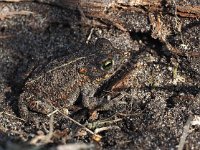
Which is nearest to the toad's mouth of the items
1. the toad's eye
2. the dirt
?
the dirt

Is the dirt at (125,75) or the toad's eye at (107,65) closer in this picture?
the dirt at (125,75)

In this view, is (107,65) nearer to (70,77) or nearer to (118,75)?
(118,75)

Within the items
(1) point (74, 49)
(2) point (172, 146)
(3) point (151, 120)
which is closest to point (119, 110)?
(3) point (151, 120)

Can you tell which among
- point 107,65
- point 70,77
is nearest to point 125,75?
point 107,65

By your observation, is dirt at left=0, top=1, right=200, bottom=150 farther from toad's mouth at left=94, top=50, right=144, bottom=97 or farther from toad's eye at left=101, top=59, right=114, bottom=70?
toad's eye at left=101, top=59, right=114, bottom=70

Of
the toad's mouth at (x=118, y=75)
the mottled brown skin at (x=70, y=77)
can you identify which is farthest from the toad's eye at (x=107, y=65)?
the toad's mouth at (x=118, y=75)

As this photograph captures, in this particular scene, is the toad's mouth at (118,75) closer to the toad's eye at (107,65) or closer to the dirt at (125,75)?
the dirt at (125,75)

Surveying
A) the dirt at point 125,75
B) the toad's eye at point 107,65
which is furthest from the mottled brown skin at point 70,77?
the dirt at point 125,75
